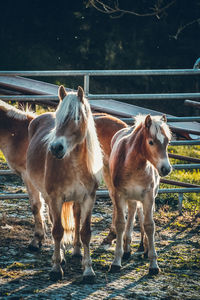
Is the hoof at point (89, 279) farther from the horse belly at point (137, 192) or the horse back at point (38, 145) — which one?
the horse back at point (38, 145)

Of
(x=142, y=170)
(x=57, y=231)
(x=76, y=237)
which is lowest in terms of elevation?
(x=76, y=237)

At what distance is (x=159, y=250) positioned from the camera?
5324 mm

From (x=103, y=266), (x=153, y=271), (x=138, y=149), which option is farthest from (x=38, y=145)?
(x=153, y=271)

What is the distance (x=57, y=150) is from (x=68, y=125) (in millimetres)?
261

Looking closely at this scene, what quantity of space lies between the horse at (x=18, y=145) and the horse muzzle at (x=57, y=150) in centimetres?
155

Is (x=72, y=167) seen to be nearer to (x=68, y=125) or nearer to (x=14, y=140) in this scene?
(x=68, y=125)

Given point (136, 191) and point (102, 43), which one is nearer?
point (136, 191)

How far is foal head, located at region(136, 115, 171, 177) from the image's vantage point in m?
4.41

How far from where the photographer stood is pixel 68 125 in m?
4.30

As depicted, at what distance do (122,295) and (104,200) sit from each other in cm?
326

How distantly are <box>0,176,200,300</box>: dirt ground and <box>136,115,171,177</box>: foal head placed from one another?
991mm

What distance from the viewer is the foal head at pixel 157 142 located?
441 centimetres

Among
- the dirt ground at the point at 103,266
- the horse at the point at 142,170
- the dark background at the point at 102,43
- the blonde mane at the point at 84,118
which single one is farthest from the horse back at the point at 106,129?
the dark background at the point at 102,43

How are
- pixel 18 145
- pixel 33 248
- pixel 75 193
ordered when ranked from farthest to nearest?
pixel 18 145 → pixel 33 248 → pixel 75 193
